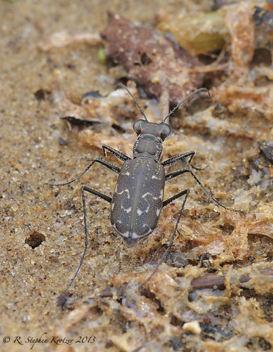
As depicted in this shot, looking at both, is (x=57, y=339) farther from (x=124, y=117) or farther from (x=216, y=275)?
(x=124, y=117)

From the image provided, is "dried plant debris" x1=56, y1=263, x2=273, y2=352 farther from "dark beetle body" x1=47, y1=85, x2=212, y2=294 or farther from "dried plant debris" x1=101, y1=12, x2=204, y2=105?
"dried plant debris" x1=101, y1=12, x2=204, y2=105

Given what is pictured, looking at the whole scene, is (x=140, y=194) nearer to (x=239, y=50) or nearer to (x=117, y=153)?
(x=117, y=153)

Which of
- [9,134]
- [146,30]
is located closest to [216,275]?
[9,134]

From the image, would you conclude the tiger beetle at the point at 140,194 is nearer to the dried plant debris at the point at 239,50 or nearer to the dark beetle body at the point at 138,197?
the dark beetle body at the point at 138,197

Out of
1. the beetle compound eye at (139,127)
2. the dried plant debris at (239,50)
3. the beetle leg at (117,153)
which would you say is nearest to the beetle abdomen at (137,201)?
the beetle leg at (117,153)

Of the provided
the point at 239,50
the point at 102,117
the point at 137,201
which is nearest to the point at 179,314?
the point at 137,201
